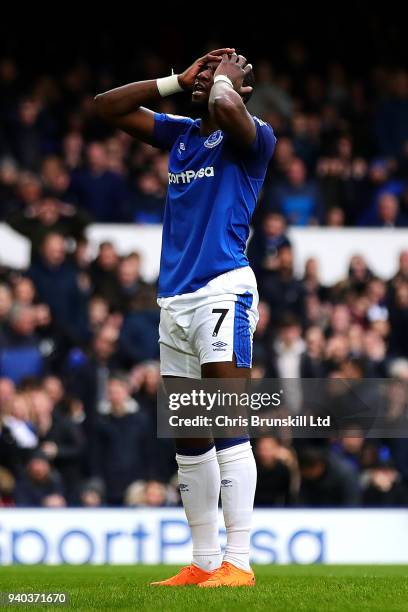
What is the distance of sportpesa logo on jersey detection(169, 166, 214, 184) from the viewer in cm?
668

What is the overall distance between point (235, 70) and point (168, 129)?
583 mm

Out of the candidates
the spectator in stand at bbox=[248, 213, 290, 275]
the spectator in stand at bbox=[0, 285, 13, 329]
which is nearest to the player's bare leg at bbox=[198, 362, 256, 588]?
the spectator in stand at bbox=[0, 285, 13, 329]

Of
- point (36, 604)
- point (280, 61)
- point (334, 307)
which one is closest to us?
point (36, 604)

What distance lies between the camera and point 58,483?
11859 mm

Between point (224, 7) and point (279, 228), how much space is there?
7.85 m

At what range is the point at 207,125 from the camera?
6.81m

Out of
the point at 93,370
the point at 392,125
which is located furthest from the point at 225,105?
the point at 392,125

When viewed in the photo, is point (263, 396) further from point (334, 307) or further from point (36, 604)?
point (334, 307)

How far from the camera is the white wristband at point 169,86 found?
22.4ft

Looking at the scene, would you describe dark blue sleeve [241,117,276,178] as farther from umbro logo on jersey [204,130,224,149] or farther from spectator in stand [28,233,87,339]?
spectator in stand [28,233,87,339]

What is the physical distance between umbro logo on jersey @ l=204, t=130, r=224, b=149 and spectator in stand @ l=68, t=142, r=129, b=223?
9198 millimetres

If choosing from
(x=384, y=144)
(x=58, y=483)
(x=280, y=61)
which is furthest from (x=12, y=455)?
(x=280, y=61)

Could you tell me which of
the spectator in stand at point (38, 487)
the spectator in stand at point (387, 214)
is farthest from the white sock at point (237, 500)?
the spectator in stand at point (387, 214)

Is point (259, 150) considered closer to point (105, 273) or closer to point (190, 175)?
point (190, 175)
